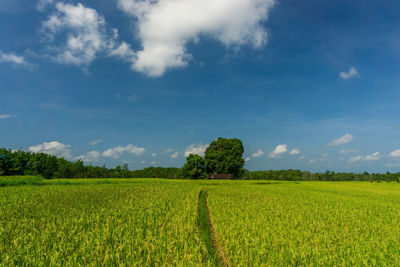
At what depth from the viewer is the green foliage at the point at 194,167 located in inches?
2217

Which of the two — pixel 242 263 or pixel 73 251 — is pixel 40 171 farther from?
pixel 242 263

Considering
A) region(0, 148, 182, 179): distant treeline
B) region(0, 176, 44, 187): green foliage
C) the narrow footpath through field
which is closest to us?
the narrow footpath through field

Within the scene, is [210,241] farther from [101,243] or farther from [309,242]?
[101,243]

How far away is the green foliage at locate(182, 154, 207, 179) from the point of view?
56.3 m

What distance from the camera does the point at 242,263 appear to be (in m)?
5.08

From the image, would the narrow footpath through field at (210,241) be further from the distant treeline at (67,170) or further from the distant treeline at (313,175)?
the distant treeline at (313,175)

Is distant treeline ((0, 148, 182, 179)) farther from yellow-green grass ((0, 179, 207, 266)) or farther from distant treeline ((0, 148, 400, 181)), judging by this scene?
yellow-green grass ((0, 179, 207, 266))

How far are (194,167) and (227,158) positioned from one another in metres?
9.24

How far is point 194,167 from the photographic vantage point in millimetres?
56969

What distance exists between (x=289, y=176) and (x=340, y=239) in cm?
6898

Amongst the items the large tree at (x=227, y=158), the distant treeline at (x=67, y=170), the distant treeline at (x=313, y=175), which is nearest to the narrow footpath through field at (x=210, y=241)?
the large tree at (x=227, y=158)

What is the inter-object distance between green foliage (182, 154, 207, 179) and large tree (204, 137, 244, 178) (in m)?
1.80

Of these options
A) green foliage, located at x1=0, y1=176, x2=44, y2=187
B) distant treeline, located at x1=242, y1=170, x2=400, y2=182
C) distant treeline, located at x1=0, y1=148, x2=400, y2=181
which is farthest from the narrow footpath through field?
distant treeline, located at x1=242, y1=170, x2=400, y2=182

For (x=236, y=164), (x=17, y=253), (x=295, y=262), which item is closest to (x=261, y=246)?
(x=295, y=262)
